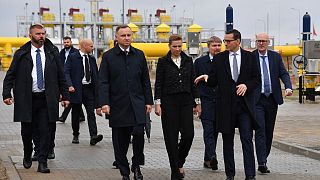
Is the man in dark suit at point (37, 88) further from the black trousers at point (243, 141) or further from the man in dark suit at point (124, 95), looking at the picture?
the black trousers at point (243, 141)

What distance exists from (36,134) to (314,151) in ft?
15.2

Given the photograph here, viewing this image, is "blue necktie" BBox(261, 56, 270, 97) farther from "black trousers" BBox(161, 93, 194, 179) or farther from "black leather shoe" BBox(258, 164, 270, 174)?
"black trousers" BBox(161, 93, 194, 179)

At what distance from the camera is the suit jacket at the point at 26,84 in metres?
9.88

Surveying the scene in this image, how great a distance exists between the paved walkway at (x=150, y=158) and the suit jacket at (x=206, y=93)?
2.66 ft

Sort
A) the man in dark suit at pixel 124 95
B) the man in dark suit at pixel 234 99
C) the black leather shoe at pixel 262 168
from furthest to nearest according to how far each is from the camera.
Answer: the black leather shoe at pixel 262 168
the man in dark suit at pixel 124 95
the man in dark suit at pixel 234 99

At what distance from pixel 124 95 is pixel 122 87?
0.34 feet

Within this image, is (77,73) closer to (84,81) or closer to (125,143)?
(84,81)

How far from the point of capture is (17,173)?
31.2 ft

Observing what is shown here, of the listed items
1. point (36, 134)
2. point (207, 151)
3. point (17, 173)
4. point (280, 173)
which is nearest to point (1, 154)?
point (36, 134)

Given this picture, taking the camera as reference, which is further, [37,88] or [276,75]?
[276,75]

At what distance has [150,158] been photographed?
11789 mm

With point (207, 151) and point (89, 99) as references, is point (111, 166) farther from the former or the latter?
point (89, 99)

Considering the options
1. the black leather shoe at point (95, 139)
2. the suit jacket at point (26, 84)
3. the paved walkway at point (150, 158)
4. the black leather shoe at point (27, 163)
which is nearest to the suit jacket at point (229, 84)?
the paved walkway at point (150, 158)

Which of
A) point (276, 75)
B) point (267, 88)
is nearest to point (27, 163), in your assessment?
point (267, 88)
